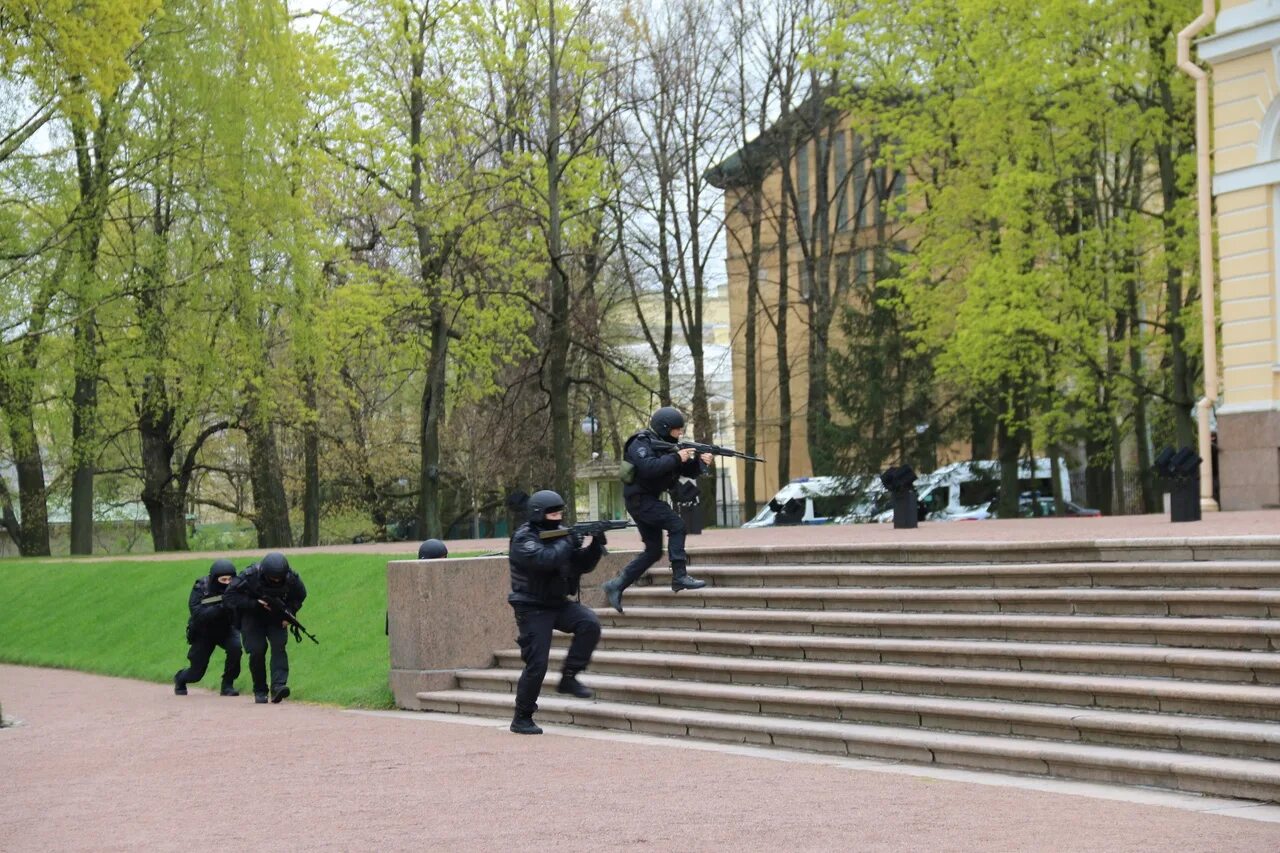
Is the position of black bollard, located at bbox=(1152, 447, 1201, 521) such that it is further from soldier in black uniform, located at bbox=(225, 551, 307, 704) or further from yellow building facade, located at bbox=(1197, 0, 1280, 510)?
soldier in black uniform, located at bbox=(225, 551, 307, 704)

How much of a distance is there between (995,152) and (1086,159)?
71.5 inches

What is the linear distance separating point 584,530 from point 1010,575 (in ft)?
11.2

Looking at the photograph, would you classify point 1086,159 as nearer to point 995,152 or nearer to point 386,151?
point 995,152

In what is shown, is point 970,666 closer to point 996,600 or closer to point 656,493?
point 996,600

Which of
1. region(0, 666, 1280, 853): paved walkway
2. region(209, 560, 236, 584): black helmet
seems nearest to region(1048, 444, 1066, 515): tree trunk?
region(209, 560, 236, 584): black helmet

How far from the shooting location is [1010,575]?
1320 centimetres

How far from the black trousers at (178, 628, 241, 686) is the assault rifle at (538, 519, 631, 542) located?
627cm

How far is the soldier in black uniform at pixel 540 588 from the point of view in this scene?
42.3 ft

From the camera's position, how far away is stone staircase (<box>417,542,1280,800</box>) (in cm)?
1000

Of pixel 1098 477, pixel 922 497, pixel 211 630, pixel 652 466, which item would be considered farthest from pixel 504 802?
pixel 922 497

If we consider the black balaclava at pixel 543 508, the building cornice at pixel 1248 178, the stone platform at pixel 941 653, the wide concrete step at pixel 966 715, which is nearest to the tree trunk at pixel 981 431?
the building cornice at pixel 1248 178

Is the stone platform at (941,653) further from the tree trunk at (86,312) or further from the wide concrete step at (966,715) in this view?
the tree trunk at (86,312)

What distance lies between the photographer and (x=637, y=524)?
15.5 m

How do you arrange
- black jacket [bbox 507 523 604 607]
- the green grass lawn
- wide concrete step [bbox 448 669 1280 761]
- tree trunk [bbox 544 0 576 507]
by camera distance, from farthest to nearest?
tree trunk [bbox 544 0 576 507]
the green grass lawn
black jacket [bbox 507 523 604 607]
wide concrete step [bbox 448 669 1280 761]
